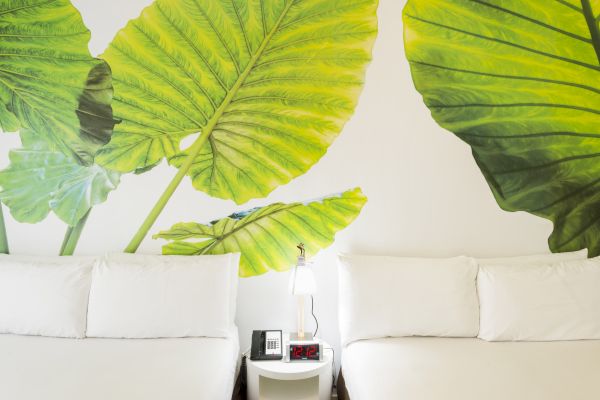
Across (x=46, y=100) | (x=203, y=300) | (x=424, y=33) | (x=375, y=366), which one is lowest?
(x=375, y=366)

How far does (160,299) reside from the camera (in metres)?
1.96

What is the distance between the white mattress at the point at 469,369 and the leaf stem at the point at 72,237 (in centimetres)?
143

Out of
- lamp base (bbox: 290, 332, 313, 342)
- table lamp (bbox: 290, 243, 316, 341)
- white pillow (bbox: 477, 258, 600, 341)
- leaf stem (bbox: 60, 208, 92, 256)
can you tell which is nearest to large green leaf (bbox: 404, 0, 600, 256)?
white pillow (bbox: 477, 258, 600, 341)

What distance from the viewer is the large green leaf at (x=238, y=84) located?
213cm

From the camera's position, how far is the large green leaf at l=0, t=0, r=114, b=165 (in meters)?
2.15

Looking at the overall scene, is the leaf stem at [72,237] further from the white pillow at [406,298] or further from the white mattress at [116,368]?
the white pillow at [406,298]

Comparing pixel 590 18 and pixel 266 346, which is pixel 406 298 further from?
pixel 590 18

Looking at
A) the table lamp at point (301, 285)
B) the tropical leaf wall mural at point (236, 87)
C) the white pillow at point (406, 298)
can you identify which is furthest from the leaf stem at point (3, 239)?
the white pillow at point (406, 298)

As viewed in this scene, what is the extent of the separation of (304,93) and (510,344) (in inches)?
57.7

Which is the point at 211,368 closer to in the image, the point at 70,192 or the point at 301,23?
the point at 70,192

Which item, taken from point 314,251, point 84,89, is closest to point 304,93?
point 314,251

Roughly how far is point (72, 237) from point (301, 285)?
3.92 feet

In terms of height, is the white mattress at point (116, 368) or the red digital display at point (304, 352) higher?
the white mattress at point (116, 368)

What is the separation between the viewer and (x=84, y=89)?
2.18m
